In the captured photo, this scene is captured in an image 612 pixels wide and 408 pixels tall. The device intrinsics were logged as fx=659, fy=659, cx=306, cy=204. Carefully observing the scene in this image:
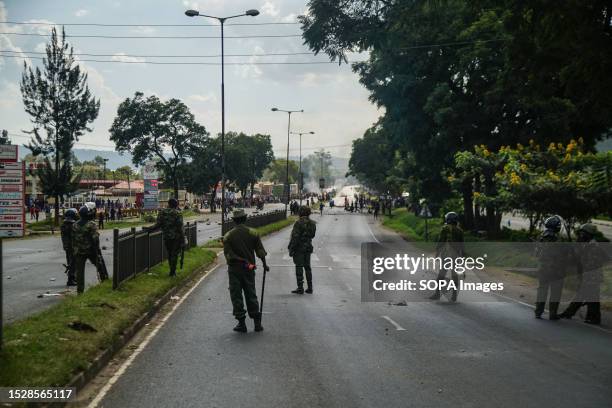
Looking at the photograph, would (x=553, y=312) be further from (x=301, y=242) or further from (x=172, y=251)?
(x=172, y=251)

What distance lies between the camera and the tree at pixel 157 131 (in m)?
88.2

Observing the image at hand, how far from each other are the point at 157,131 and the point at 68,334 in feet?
270

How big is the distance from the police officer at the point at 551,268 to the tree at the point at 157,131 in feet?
254

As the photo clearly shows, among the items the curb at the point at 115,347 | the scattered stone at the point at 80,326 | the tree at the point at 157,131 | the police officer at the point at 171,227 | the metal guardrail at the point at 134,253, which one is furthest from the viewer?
the tree at the point at 157,131

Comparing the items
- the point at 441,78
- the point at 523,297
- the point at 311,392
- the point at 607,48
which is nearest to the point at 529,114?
the point at 441,78

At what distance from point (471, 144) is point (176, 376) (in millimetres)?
26272

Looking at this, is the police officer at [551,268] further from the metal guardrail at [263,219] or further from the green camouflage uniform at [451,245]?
the metal guardrail at [263,219]

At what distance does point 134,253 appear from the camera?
51.0ft

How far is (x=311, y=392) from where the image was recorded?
23.1 ft

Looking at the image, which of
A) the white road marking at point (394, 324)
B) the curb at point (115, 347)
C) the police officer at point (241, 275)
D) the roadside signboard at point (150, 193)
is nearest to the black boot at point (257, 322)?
the police officer at point (241, 275)

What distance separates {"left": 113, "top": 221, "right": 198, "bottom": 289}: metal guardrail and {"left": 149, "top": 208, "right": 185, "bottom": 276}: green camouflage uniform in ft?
1.60

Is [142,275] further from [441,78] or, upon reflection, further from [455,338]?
[441,78]

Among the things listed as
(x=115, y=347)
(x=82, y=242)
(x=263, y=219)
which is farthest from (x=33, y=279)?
(x=263, y=219)

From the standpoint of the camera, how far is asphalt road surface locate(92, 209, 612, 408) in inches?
271
